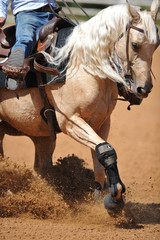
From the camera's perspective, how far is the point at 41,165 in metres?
5.55

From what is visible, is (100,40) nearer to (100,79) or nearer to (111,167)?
(100,79)

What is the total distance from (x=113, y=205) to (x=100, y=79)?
1201mm

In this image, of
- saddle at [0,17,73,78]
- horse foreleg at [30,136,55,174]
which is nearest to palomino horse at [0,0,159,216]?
saddle at [0,17,73,78]

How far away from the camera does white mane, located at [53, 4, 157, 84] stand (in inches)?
146

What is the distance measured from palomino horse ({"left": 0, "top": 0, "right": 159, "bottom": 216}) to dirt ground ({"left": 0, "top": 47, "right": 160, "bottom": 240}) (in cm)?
34

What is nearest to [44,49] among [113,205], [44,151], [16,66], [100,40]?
[16,66]

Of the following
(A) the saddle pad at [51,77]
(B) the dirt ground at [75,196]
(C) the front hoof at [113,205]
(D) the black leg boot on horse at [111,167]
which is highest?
(A) the saddle pad at [51,77]

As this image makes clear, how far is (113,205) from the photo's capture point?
393 centimetres

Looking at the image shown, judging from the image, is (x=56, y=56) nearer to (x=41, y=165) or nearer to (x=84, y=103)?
(x=84, y=103)

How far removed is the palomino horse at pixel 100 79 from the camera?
12.1 ft

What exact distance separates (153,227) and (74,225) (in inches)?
31.1

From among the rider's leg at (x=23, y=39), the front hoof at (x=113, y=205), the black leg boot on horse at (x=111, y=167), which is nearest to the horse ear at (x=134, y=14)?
the rider's leg at (x=23, y=39)

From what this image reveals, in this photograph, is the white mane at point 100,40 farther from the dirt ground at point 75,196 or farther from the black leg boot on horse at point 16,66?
the dirt ground at point 75,196

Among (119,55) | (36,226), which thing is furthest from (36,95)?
(36,226)
